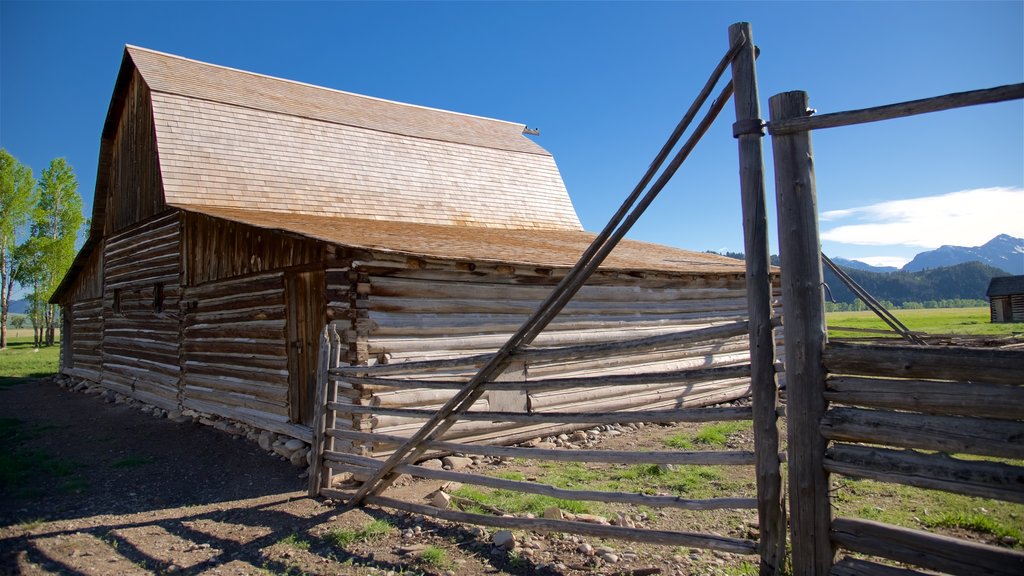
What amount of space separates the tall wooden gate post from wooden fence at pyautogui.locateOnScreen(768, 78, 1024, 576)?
0.65 ft

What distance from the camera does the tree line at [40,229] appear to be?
116ft

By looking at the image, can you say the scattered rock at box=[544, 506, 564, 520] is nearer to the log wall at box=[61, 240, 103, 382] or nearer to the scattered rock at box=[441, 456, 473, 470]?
the scattered rock at box=[441, 456, 473, 470]

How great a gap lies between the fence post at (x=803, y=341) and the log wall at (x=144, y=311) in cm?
1180

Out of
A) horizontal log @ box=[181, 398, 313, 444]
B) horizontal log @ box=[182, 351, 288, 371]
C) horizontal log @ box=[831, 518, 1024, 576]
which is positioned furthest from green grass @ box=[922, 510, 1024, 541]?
horizontal log @ box=[182, 351, 288, 371]

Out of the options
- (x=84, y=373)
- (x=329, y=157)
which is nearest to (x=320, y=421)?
(x=329, y=157)

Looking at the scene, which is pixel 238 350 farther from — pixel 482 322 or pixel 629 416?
pixel 629 416

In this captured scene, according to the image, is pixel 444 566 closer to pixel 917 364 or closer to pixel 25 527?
pixel 917 364

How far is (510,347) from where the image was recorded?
4660mm

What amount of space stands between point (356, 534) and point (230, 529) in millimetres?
1459

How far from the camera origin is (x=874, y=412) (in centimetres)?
335

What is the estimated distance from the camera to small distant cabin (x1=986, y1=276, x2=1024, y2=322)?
132 ft

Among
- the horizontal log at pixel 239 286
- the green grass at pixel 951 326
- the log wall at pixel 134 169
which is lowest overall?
the green grass at pixel 951 326

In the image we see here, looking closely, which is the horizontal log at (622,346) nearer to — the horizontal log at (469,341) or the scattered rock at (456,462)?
the horizontal log at (469,341)

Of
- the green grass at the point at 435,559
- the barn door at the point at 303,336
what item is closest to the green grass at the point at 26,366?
the barn door at the point at 303,336
